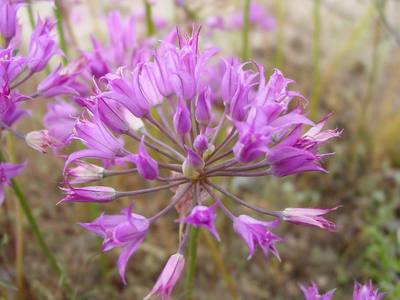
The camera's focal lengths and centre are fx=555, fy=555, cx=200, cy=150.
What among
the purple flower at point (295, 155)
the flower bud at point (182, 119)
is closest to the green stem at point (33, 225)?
the flower bud at point (182, 119)

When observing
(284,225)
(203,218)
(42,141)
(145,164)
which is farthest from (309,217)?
(284,225)

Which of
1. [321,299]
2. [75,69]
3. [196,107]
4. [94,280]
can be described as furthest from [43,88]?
[94,280]

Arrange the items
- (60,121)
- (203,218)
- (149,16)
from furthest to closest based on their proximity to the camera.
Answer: (149,16) < (60,121) < (203,218)

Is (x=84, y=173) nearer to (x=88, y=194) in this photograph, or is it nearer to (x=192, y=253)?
(x=88, y=194)

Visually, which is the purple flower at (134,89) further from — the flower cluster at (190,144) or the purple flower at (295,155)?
the purple flower at (295,155)

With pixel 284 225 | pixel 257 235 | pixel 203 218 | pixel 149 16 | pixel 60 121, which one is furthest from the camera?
pixel 284 225

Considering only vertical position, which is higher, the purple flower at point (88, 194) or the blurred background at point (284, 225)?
the purple flower at point (88, 194)

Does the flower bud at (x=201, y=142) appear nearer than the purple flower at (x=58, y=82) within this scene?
Yes
